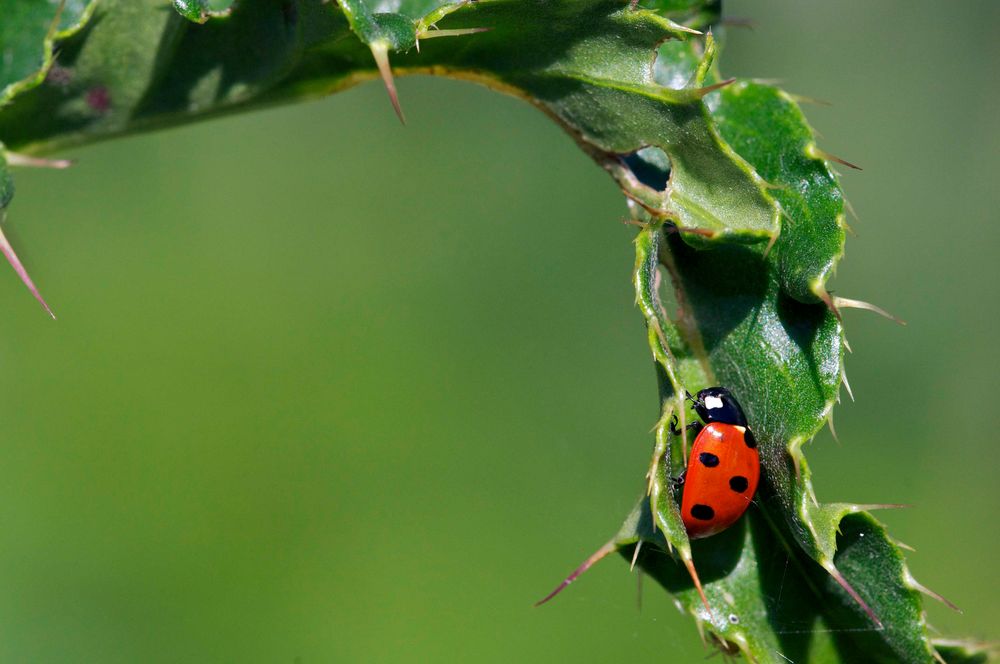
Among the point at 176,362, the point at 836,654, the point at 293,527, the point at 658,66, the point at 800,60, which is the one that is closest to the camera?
the point at 836,654

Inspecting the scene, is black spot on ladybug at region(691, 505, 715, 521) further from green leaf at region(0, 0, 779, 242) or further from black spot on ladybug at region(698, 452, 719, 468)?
green leaf at region(0, 0, 779, 242)

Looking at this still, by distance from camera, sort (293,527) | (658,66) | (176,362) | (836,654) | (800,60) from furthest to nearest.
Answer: (800,60) < (176,362) < (293,527) < (658,66) < (836,654)

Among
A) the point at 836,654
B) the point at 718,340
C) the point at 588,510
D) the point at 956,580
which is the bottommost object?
the point at 956,580

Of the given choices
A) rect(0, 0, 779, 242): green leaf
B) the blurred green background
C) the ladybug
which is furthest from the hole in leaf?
the blurred green background

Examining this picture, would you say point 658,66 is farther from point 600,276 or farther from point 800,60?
point 800,60

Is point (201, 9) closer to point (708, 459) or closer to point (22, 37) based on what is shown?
point (22, 37)

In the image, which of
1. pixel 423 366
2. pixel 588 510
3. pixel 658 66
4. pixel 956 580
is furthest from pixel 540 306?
pixel 658 66
